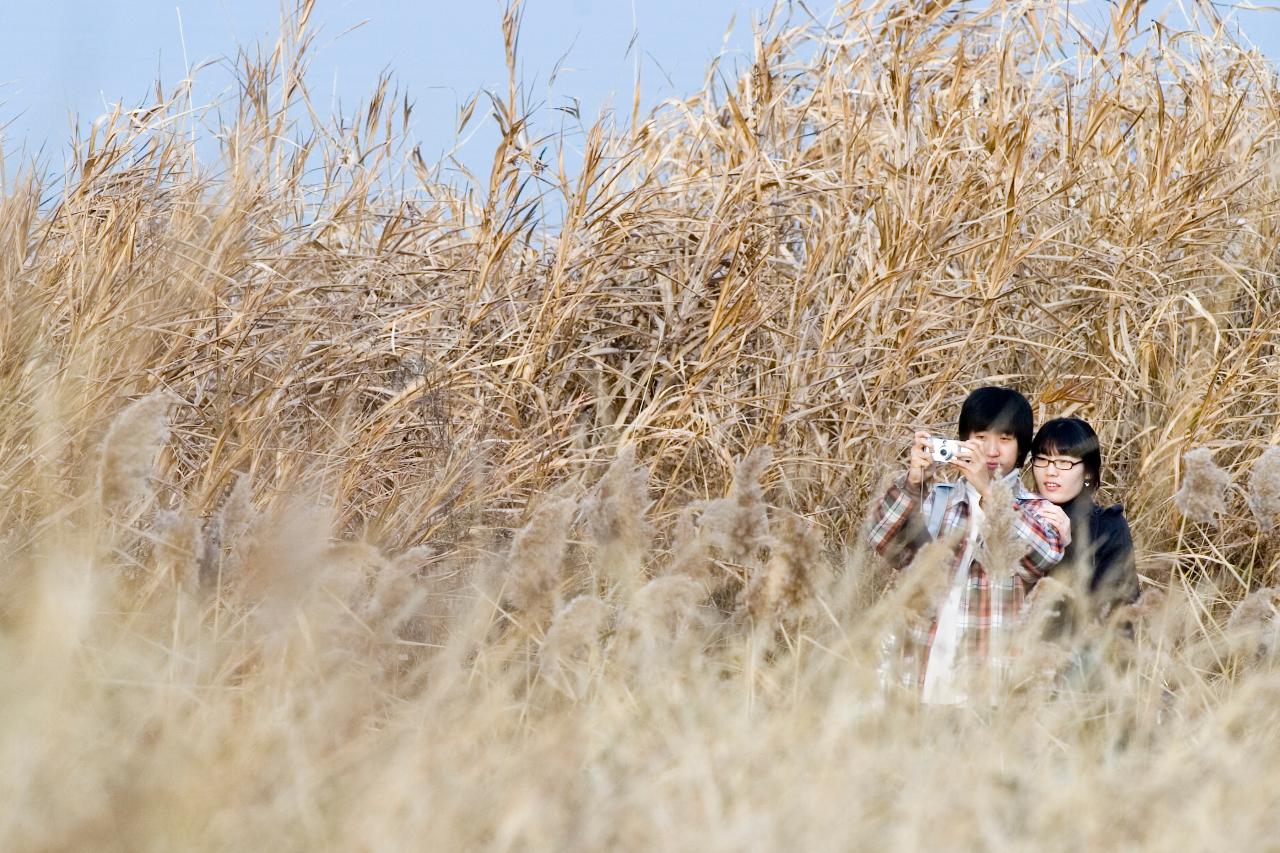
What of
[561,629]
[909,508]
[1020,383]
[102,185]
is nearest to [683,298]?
[1020,383]

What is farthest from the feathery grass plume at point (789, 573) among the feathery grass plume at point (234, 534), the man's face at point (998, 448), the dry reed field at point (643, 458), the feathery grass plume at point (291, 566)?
the man's face at point (998, 448)

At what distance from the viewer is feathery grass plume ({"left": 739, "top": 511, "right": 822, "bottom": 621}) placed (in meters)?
2.18

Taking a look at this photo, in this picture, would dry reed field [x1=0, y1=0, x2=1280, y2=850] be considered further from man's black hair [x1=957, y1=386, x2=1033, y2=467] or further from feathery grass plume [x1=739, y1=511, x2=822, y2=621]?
man's black hair [x1=957, y1=386, x2=1033, y2=467]

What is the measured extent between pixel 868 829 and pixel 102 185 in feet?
9.07

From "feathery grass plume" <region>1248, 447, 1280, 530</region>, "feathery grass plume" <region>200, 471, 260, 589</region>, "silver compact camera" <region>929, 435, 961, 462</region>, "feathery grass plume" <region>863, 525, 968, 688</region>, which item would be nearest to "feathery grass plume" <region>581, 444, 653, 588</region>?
"feathery grass plume" <region>863, 525, 968, 688</region>

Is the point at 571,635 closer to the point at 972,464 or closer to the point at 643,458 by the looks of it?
the point at 972,464

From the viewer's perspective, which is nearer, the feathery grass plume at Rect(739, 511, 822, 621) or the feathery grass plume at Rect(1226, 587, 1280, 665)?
the feathery grass plume at Rect(739, 511, 822, 621)

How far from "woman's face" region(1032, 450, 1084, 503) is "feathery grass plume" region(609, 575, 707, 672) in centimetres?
107

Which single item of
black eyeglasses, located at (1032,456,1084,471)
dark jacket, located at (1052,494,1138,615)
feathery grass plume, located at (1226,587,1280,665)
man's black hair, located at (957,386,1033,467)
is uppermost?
man's black hair, located at (957,386,1033,467)

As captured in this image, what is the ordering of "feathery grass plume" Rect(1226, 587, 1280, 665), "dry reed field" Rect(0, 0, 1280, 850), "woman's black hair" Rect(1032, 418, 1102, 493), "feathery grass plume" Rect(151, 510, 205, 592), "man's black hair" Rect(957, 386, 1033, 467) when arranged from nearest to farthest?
"dry reed field" Rect(0, 0, 1280, 850) < "feathery grass plume" Rect(151, 510, 205, 592) < "feathery grass plume" Rect(1226, 587, 1280, 665) < "man's black hair" Rect(957, 386, 1033, 467) < "woman's black hair" Rect(1032, 418, 1102, 493)

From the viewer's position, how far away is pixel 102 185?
12.0ft

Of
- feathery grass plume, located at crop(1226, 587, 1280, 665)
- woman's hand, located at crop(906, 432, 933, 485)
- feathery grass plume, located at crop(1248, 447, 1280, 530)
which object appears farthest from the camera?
feathery grass plume, located at crop(1248, 447, 1280, 530)

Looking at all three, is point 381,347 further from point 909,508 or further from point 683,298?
point 909,508

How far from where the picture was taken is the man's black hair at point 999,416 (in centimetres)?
300
